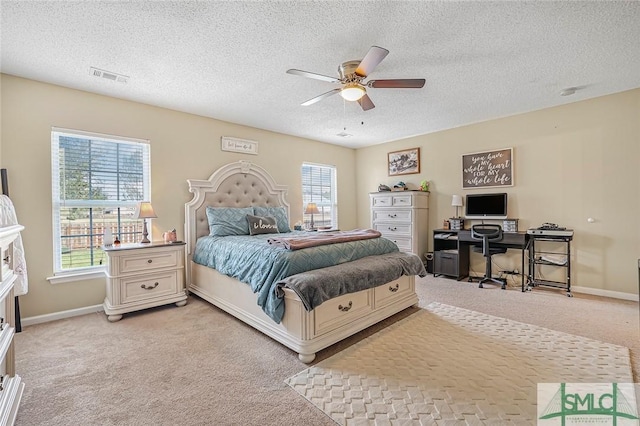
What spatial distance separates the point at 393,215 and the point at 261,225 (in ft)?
8.59

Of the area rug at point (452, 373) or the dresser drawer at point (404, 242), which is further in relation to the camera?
the dresser drawer at point (404, 242)

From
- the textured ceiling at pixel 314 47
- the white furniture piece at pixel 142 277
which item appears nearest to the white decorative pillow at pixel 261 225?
the white furniture piece at pixel 142 277

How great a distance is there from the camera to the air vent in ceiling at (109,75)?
112 inches

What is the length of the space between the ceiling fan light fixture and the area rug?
222 centimetres

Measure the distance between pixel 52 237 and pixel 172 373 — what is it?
2.33 meters

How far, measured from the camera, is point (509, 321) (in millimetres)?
2930

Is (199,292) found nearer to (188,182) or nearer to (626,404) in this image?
(188,182)

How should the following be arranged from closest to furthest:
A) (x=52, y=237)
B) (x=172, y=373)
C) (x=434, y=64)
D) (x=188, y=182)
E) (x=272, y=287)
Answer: (x=172, y=373) < (x=272, y=287) < (x=434, y=64) < (x=52, y=237) < (x=188, y=182)

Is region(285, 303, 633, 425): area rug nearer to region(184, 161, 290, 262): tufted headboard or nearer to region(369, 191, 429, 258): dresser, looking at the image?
region(369, 191, 429, 258): dresser

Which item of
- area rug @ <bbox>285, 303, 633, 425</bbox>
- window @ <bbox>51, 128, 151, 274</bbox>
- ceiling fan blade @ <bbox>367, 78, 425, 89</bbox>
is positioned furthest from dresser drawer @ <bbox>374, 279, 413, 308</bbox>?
window @ <bbox>51, 128, 151, 274</bbox>

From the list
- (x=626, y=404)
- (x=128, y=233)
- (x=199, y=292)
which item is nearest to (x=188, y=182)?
(x=128, y=233)

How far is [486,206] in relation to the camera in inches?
183

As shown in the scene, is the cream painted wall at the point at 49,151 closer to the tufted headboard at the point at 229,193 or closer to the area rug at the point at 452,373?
the tufted headboard at the point at 229,193

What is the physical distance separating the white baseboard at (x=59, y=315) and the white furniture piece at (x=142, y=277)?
0.17m
